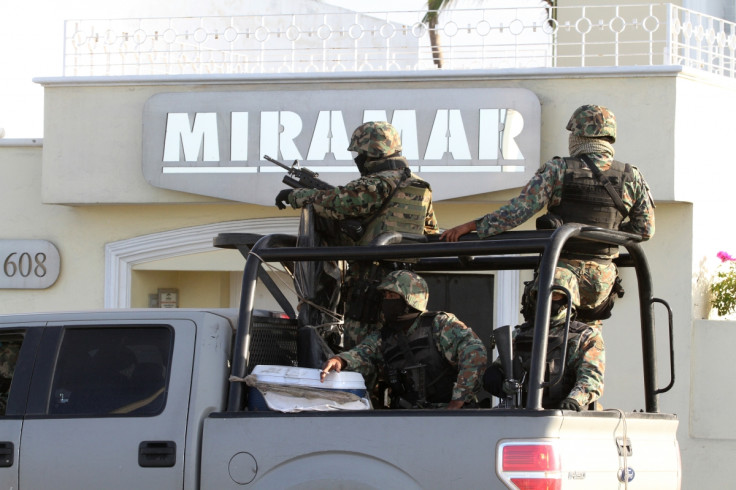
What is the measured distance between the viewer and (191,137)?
32.3ft

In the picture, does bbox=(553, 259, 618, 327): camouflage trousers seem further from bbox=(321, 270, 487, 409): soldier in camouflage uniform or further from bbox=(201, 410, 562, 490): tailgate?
bbox=(201, 410, 562, 490): tailgate

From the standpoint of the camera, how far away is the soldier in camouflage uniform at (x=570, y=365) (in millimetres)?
4340

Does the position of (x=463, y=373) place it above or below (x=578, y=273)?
below

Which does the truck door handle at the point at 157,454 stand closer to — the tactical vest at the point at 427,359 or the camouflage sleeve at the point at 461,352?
the tactical vest at the point at 427,359

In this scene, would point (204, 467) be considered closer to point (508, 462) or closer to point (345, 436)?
point (345, 436)

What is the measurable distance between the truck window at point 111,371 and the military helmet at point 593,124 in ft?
7.61

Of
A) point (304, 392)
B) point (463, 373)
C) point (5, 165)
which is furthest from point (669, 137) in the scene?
point (5, 165)

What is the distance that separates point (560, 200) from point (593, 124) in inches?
16.9

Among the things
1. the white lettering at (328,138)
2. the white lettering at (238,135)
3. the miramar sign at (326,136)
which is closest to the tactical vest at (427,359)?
the miramar sign at (326,136)

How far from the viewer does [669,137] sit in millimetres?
9055

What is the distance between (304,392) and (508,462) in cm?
94

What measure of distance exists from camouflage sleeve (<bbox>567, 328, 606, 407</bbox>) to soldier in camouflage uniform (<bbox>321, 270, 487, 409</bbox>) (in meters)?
0.48

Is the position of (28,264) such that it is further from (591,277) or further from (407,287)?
(591,277)

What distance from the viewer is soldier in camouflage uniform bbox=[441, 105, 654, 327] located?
4.81 metres
